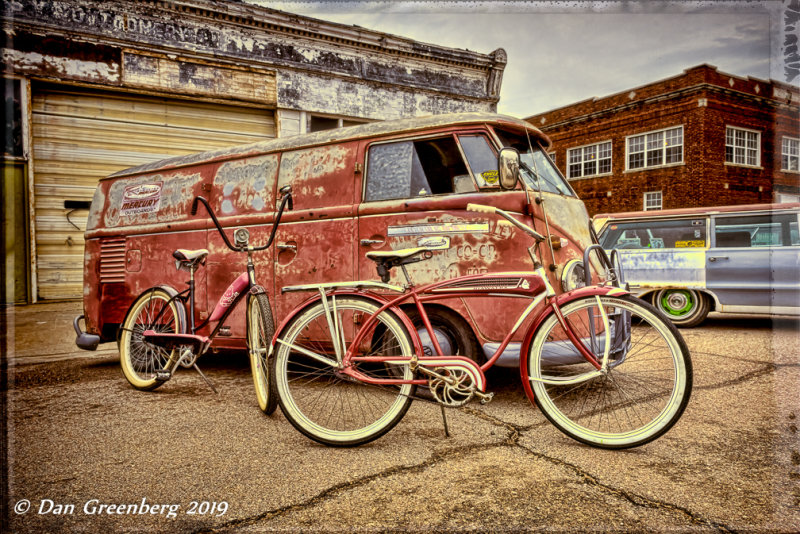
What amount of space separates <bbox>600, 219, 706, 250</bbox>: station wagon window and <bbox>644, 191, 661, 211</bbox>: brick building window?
45.0ft

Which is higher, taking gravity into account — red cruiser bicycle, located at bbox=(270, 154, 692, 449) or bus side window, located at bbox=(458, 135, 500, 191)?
bus side window, located at bbox=(458, 135, 500, 191)

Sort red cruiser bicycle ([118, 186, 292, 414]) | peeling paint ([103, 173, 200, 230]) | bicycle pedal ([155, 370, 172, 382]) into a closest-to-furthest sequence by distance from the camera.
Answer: red cruiser bicycle ([118, 186, 292, 414])
bicycle pedal ([155, 370, 172, 382])
peeling paint ([103, 173, 200, 230])

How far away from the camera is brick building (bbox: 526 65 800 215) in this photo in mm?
19203

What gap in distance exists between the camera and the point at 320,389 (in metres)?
3.60

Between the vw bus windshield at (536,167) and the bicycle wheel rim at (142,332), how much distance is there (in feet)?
10.1

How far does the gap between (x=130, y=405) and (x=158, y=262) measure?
6.05ft

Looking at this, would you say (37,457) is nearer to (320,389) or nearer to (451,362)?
(320,389)

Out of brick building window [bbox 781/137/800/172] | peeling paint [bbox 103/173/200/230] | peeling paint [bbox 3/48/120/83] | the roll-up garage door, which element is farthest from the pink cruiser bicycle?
brick building window [bbox 781/137/800/172]

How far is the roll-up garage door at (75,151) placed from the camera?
1017 centimetres

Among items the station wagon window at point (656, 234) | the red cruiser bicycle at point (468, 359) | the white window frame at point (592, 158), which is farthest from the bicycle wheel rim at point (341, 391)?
the white window frame at point (592, 158)

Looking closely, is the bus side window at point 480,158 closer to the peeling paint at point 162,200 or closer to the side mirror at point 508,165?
the side mirror at point 508,165

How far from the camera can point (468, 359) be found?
9.47 feet

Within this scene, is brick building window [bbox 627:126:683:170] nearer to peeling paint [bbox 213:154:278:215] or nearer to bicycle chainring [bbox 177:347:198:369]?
peeling paint [bbox 213:154:278:215]

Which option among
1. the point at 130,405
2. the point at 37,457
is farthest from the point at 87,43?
the point at 37,457
